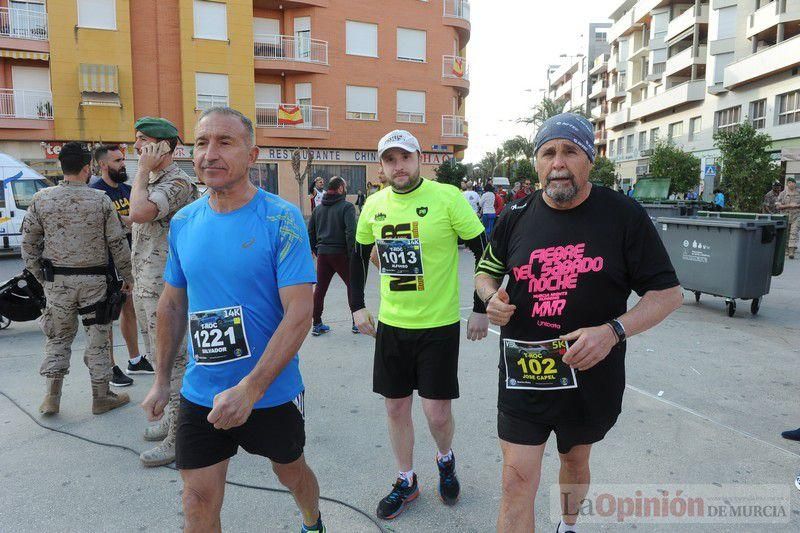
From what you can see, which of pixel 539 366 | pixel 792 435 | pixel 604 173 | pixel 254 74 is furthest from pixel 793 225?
pixel 604 173

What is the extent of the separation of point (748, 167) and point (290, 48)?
21.5 metres

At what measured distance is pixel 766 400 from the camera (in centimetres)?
466

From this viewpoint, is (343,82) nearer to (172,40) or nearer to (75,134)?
(172,40)

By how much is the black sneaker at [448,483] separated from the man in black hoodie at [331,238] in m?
3.77

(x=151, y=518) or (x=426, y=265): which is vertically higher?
(x=426, y=265)

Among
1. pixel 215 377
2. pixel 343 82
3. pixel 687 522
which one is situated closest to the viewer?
pixel 215 377

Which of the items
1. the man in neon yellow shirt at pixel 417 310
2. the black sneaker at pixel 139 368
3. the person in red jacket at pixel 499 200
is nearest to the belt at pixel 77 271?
the black sneaker at pixel 139 368

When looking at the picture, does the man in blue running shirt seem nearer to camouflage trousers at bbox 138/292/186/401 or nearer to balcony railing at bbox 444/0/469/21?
camouflage trousers at bbox 138/292/186/401

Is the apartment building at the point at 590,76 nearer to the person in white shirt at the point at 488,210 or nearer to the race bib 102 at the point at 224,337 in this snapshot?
the person in white shirt at the point at 488,210

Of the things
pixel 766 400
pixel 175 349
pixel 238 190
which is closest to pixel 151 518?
pixel 175 349

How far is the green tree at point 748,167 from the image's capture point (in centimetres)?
1789

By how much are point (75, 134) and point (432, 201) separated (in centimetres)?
2700

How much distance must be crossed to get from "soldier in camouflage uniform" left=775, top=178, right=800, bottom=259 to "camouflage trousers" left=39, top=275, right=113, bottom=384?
50.6ft

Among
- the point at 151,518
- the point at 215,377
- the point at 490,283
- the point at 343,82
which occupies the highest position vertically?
the point at 343,82
